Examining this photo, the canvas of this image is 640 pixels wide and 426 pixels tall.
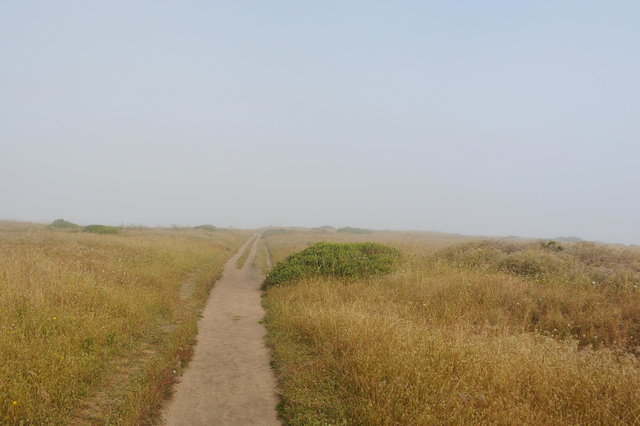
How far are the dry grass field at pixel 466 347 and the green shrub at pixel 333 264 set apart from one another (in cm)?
129

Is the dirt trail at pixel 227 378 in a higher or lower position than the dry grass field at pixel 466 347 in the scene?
lower

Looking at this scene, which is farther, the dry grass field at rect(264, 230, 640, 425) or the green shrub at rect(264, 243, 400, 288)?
the green shrub at rect(264, 243, 400, 288)

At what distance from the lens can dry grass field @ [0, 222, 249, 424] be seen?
532cm

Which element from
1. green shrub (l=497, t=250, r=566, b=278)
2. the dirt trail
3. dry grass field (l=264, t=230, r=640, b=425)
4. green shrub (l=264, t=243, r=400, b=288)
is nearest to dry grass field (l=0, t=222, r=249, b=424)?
the dirt trail

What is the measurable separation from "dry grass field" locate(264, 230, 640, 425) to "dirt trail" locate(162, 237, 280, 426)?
1.35 ft

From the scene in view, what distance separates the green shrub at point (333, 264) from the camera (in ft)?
49.6

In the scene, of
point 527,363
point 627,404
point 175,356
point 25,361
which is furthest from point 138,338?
point 627,404

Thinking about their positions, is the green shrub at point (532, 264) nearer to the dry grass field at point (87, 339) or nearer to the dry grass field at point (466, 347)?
the dry grass field at point (466, 347)

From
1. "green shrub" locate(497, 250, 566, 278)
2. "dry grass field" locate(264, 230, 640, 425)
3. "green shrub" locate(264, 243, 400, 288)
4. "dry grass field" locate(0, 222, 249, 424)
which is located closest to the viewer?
"dry grass field" locate(264, 230, 640, 425)

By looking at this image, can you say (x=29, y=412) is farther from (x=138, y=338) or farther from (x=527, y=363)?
(x=527, y=363)

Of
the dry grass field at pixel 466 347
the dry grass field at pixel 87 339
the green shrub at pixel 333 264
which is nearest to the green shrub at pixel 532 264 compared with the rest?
the dry grass field at pixel 466 347

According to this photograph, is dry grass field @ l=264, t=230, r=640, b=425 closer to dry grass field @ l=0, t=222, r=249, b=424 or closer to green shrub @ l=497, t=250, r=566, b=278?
green shrub @ l=497, t=250, r=566, b=278

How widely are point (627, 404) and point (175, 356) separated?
829cm

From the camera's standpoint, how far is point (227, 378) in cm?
670
